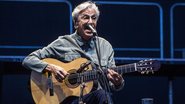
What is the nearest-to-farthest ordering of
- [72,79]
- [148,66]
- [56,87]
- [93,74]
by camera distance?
[148,66] < [93,74] < [72,79] < [56,87]

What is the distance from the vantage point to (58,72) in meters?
5.74

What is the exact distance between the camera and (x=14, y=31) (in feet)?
28.5

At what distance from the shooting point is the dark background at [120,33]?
8.45 m

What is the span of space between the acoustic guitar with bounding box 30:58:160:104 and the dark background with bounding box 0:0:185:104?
7.42ft

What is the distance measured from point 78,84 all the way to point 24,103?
258 centimetres

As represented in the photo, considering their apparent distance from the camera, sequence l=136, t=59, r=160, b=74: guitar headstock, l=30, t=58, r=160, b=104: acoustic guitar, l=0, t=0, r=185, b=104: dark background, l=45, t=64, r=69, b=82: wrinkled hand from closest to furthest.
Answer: l=136, t=59, r=160, b=74: guitar headstock
l=30, t=58, r=160, b=104: acoustic guitar
l=45, t=64, r=69, b=82: wrinkled hand
l=0, t=0, r=185, b=104: dark background

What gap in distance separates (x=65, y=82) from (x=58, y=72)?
12cm

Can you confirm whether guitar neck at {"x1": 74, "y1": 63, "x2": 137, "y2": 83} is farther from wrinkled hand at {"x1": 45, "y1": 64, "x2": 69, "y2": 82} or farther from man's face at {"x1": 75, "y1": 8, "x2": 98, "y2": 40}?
man's face at {"x1": 75, "y1": 8, "x2": 98, "y2": 40}

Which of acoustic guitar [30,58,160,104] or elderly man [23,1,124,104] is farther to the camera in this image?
elderly man [23,1,124,104]

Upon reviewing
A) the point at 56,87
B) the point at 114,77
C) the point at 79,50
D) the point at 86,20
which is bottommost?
the point at 56,87

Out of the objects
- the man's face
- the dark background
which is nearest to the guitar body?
the man's face

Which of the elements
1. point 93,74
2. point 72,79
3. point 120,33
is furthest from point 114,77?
point 120,33

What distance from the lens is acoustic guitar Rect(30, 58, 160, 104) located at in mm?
5615

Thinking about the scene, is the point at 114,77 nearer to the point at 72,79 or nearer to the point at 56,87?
the point at 72,79
